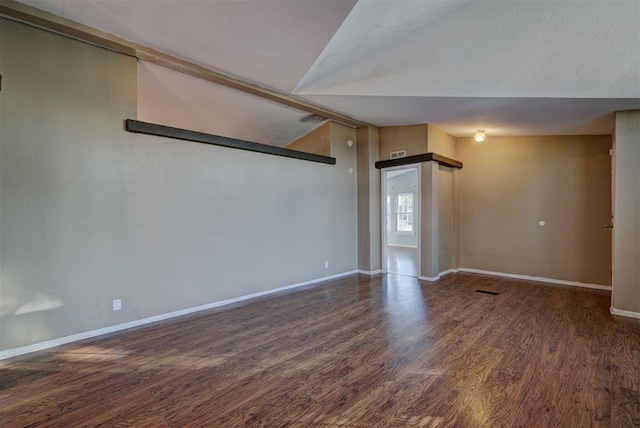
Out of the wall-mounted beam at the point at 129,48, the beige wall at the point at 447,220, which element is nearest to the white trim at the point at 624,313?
the beige wall at the point at 447,220

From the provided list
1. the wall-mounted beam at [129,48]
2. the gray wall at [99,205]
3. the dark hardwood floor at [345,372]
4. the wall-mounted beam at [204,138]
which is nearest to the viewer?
the dark hardwood floor at [345,372]

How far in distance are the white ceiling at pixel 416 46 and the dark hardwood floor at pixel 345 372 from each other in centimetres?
269

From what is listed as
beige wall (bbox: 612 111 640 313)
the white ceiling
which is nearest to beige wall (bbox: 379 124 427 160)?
the white ceiling

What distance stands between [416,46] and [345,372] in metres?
Result: 3.21

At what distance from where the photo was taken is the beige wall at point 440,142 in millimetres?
5551

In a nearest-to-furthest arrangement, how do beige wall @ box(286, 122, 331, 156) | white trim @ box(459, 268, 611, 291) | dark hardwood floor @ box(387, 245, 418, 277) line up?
white trim @ box(459, 268, 611, 291) → beige wall @ box(286, 122, 331, 156) → dark hardwood floor @ box(387, 245, 418, 277)

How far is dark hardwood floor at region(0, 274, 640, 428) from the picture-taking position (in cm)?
195

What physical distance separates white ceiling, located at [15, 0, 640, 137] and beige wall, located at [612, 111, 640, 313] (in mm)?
305

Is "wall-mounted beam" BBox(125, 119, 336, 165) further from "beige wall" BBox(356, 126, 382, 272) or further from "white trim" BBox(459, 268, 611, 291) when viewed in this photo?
"white trim" BBox(459, 268, 611, 291)

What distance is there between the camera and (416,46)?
318cm

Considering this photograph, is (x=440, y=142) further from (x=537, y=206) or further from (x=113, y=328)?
(x=113, y=328)

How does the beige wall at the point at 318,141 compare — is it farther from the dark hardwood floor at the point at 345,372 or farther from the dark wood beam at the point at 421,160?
the dark hardwood floor at the point at 345,372

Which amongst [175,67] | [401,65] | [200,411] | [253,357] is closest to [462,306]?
[253,357]

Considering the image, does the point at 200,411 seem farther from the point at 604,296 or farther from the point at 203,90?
the point at 604,296
